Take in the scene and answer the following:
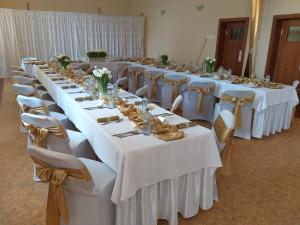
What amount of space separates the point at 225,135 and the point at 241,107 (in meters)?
1.78

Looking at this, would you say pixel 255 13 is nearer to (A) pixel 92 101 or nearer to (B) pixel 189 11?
(B) pixel 189 11

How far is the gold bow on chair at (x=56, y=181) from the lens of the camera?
153 cm

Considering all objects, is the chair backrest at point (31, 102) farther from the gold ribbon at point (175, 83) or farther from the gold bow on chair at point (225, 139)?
the gold ribbon at point (175, 83)

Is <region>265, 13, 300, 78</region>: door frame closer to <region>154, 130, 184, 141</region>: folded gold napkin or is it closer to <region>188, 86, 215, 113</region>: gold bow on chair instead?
<region>188, 86, 215, 113</region>: gold bow on chair

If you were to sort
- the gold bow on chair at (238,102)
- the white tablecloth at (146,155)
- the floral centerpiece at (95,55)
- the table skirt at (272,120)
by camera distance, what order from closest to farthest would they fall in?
the white tablecloth at (146,155) < the gold bow on chair at (238,102) < the table skirt at (272,120) < the floral centerpiece at (95,55)

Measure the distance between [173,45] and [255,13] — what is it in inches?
129

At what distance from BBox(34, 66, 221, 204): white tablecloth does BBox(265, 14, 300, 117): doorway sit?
421 centimetres

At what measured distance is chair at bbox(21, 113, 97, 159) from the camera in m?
2.10

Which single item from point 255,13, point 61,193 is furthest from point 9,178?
point 255,13

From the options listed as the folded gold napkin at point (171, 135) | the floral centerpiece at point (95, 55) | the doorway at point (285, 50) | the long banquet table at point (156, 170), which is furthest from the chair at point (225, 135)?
the floral centerpiece at point (95, 55)

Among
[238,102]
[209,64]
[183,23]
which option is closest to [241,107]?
[238,102]

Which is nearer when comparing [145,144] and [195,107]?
[145,144]

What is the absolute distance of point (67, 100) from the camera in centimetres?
318

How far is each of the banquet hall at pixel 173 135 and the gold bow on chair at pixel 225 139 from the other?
0.01m
